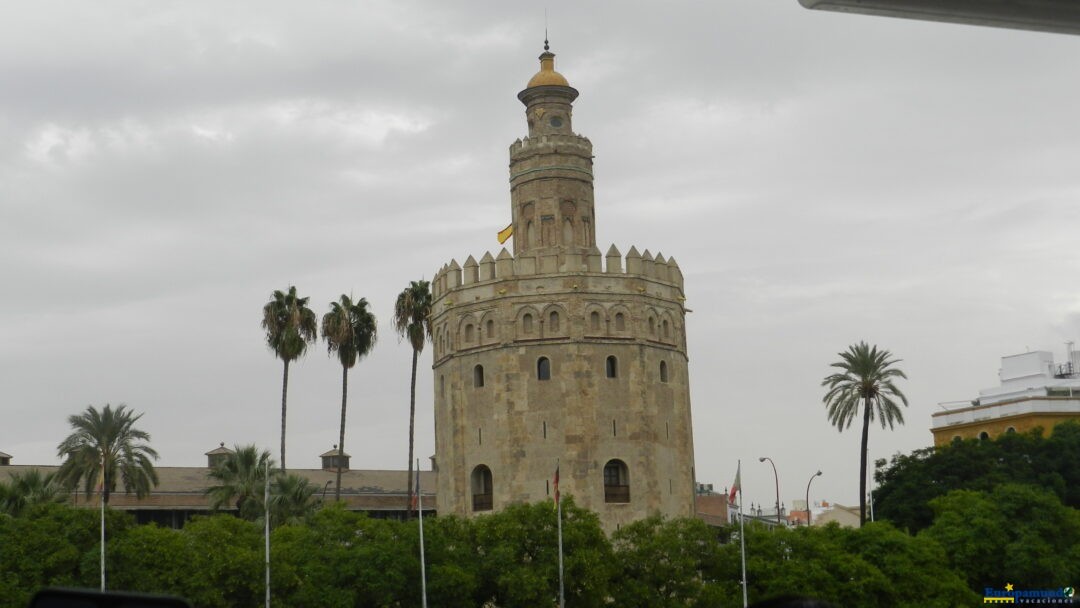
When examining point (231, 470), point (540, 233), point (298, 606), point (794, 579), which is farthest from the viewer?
point (540, 233)

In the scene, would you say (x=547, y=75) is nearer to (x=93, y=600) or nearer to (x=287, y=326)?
(x=287, y=326)

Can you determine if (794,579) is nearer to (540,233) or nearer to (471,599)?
(471,599)

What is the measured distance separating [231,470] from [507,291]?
13.6 meters

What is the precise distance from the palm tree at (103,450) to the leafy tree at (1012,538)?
31.3 metres

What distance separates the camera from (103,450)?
59.2m

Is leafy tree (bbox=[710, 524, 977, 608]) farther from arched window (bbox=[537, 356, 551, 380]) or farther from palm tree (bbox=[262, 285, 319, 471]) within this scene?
palm tree (bbox=[262, 285, 319, 471])

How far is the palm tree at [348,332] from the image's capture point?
71.4 metres

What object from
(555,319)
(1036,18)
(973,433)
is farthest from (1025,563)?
(1036,18)

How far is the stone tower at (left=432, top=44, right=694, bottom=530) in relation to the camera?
60.3m

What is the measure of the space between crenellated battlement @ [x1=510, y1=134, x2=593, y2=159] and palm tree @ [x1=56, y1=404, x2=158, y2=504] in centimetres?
1984

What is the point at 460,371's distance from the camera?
207ft

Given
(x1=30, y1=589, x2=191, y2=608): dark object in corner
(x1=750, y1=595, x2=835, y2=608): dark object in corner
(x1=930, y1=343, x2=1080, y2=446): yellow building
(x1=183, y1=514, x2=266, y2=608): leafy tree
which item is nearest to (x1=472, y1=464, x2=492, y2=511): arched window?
(x1=183, y1=514, x2=266, y2=608): leafy tree

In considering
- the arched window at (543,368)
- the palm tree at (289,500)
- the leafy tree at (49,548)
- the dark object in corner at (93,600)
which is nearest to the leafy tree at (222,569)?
the leafy tree at (49,548)

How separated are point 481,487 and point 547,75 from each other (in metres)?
18.3
